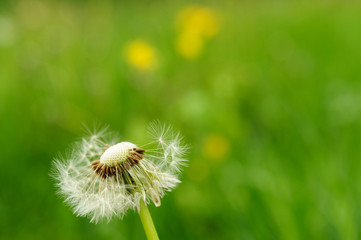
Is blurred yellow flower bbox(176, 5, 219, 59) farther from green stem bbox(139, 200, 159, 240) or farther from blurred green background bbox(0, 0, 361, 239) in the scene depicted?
green stem bbox(139, 200, 159, 240)

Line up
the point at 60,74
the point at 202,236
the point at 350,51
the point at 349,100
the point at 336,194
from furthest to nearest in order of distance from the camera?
the point at 350,51, the point at 60,74, the point at 349,100, the point at 202,236, the point at 336,194

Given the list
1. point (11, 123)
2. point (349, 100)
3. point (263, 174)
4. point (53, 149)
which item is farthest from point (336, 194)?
point (11, 123)

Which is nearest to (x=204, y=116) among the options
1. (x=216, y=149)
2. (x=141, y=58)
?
(x=216, y=149)

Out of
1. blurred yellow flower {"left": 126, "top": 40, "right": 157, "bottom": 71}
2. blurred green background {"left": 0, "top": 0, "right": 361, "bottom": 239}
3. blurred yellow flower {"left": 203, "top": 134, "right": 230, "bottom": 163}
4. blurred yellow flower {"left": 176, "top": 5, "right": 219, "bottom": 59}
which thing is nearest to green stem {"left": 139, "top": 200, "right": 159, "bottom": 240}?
blurred green background {"left": 0, "top": 0, "right": 361, "bottom": 239}

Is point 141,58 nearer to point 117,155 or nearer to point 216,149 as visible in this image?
point 216,149

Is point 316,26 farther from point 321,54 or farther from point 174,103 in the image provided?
point 174,103

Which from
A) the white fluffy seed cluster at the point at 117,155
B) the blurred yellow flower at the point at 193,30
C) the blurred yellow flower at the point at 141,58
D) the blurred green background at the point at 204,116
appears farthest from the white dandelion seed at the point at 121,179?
the blurred yellow flower at the point at 193,30

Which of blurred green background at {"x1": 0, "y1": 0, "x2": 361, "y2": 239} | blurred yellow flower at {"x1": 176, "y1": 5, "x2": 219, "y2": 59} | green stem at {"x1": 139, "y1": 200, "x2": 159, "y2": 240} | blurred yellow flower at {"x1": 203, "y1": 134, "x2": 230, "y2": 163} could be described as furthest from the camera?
blurred yellow flower at {"x1": 176, "y1": 5, "x2": 219, "y2": 59}
